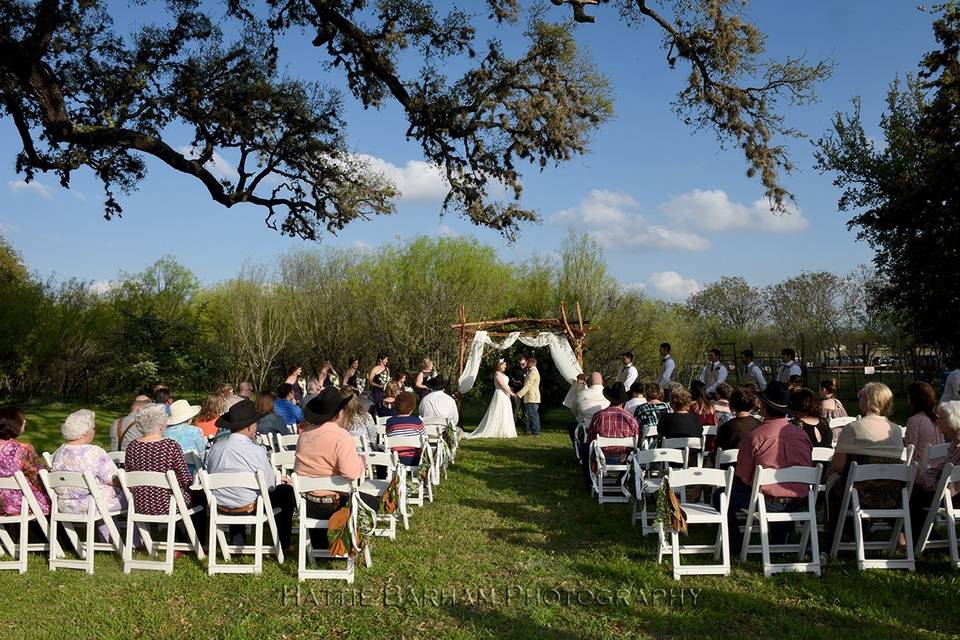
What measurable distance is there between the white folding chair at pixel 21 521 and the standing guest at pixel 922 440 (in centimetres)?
668

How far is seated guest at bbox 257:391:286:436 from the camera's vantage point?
818 centimetres

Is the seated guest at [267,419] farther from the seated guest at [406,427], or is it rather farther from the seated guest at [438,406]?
the seated guest at [438,406]

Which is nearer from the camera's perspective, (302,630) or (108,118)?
(302,630)

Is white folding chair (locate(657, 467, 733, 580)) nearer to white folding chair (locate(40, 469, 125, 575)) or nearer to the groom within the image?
white folding chair (locate(40, 469, 125, 575))

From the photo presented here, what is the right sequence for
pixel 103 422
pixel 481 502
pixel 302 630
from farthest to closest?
1. pixel 103 422
2. pixel 481 502
3. pixel 302 630

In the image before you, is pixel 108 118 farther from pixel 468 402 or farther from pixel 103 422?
pixel 468 402

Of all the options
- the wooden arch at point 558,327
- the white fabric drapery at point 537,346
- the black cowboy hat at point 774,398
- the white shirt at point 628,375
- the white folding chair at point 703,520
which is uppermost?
the wooden arch at point 558,327

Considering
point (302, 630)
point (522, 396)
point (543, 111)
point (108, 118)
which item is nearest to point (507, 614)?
point (302, 630)

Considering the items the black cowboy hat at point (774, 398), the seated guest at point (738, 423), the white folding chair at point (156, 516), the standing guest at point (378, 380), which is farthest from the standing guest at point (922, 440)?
the standing guest at point (378, 380)

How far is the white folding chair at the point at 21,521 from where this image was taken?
17.7ft

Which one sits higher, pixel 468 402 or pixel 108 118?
pixel 108 118

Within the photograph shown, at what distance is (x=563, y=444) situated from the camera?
45.0ft

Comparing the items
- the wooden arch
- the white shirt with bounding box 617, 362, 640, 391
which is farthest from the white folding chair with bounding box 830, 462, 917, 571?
the wooden arch

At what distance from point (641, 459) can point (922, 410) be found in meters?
2.29
